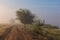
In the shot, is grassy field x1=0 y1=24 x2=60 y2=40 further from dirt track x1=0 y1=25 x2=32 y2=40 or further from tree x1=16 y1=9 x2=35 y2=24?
tree x1=16 y1=9 x2=35 y2=24

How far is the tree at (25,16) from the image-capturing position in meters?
1.35

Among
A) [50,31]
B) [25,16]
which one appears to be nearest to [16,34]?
[25,16]

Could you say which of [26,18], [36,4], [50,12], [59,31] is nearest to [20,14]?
[26,18]

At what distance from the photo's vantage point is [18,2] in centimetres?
137

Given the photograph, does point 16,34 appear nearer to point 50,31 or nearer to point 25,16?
point 25,16

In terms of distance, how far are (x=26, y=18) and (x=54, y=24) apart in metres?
0.28

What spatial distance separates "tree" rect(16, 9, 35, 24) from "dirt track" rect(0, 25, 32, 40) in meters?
0.08

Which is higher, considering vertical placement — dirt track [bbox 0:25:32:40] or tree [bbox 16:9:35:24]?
tree [bbox 16:9:35:24]

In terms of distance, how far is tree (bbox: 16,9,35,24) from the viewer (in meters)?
1.35

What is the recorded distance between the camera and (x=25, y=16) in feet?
4.48

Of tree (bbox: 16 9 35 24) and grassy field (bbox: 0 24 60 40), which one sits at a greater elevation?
tree (bbox: 16 9 35 24)

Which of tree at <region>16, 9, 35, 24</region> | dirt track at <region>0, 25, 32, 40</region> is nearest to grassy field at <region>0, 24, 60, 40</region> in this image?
dirt track at <region>0, 25, 32, 40</region>

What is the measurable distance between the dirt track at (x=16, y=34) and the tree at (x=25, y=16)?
0.08 metres

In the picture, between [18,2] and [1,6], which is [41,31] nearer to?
[18,2]
